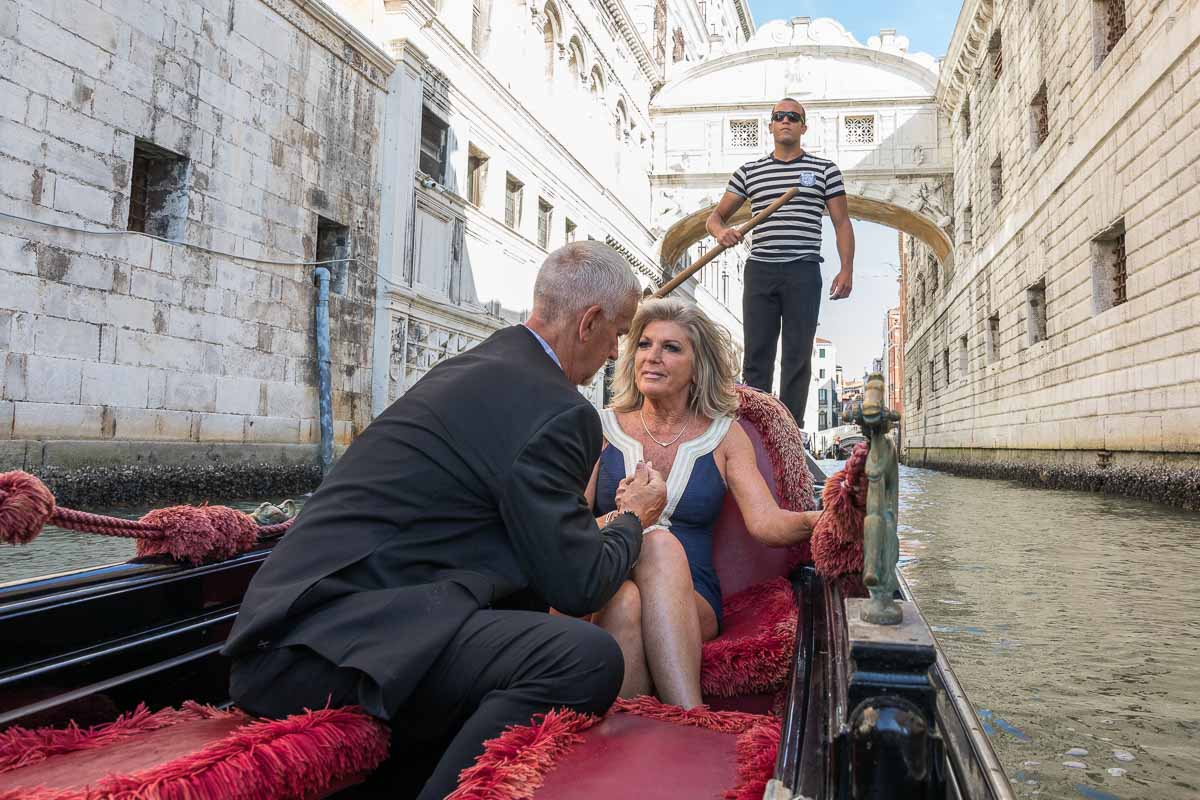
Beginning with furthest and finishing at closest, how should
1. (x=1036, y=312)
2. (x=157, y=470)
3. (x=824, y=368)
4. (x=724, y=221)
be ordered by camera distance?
(x=824, y=368)
(x=1036, y=312)
(x=157, y=470)
(x=724, y=221)

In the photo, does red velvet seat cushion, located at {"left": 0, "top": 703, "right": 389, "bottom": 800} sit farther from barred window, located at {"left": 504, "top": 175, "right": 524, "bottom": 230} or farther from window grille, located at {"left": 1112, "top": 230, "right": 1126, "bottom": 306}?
barred window, located at {"left": 504, "top": 175, "right": 524, "bottom": 230}

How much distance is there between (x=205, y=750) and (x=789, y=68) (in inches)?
793

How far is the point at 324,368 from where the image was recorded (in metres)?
8.48

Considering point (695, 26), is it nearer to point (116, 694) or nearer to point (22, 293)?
point (22, 293)

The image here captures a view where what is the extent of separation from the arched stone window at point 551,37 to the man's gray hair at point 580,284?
14401 mm

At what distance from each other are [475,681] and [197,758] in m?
0.36

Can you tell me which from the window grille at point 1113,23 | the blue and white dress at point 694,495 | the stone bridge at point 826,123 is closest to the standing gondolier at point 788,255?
the blue and white dress at point 694,495

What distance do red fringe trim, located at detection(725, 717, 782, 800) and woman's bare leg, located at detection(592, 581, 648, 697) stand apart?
398 millimetres

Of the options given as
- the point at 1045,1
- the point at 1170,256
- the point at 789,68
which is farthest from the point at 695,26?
the point at 1170,256

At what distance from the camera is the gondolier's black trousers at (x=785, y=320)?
362 centimetres

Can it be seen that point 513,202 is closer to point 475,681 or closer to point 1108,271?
point 1108,271

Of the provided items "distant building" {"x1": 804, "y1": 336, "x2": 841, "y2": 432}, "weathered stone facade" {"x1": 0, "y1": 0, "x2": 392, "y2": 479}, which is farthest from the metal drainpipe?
"distant building" {"x1": 804, "y1": 336, "x2": 841, "y2": 432}

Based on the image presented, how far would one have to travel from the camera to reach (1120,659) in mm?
2463

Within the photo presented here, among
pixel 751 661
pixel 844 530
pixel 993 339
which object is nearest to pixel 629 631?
pixel 751 661
